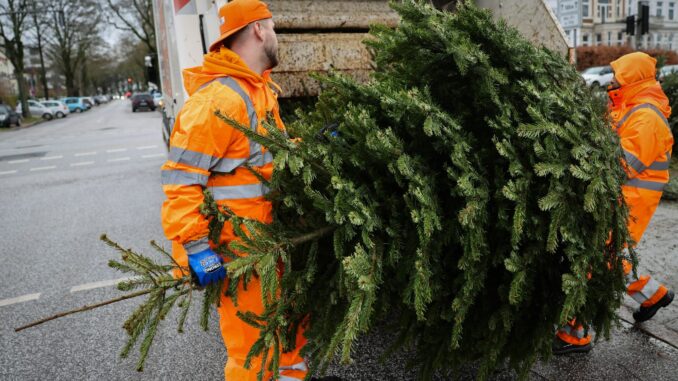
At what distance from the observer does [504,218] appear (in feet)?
5.95

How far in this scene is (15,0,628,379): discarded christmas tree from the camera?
179 cm

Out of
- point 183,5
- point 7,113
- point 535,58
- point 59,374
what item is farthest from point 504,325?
point 7,113

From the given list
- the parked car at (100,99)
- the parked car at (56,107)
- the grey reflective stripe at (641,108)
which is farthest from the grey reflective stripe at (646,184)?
the parked car at (100,99)

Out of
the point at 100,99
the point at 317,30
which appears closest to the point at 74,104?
the point at 100,99

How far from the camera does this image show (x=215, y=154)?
2205 mm

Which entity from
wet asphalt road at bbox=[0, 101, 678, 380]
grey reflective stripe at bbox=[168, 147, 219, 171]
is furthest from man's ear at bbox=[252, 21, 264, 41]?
wet asphalt road at bbox=[0, 101, 678, 380]

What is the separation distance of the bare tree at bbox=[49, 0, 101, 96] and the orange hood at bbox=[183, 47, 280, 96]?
42.4 metres

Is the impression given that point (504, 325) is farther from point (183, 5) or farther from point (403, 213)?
point (183, 5)

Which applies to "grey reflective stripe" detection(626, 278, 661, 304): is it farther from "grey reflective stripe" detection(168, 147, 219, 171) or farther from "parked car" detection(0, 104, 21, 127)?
"parked car" detection(0, 104, 21, 127)

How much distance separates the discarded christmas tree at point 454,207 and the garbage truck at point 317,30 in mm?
1741

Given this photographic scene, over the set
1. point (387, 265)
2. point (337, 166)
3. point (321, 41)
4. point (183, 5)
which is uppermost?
point (183, 5)

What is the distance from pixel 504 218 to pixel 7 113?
3334cm

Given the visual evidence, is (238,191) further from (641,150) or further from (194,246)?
(641,150)

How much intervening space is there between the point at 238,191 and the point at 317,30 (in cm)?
225
